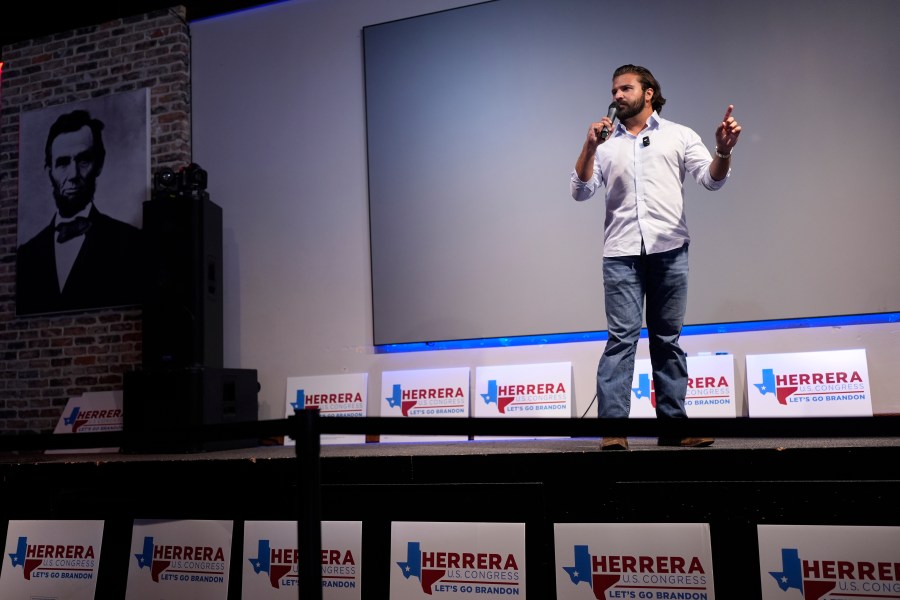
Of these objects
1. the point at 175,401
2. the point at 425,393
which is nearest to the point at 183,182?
the point at 175,401

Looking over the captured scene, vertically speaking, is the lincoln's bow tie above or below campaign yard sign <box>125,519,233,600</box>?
above

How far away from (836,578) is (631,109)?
1.94m

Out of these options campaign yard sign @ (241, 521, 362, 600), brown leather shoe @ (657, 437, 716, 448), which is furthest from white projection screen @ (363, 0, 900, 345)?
campaign yard sign @ (241, 521, 362, 600)

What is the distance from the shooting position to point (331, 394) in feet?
16.6

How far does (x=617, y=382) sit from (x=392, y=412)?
2.24 m

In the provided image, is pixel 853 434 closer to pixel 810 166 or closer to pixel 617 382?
pixel 617 382

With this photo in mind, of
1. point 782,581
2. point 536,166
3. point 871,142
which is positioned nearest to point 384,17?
point 536,166

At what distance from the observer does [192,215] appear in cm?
488

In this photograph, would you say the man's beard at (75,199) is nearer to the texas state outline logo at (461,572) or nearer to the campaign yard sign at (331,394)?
the campaign yard sign at (331,394)

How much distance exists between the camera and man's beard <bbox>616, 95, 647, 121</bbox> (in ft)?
10.4

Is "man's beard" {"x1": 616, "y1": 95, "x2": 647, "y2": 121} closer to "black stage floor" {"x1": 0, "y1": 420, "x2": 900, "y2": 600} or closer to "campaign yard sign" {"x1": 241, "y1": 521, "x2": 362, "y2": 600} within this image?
"black stage floor" {"x1": 0, "y1": 420, "x2": 900, "y2": 600}

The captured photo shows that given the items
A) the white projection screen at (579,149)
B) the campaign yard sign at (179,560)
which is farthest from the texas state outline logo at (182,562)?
the white projection screen at (579,149)

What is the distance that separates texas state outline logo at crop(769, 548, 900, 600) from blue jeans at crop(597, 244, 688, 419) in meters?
0.68

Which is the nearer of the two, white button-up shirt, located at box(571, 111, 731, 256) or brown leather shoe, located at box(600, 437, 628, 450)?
brown leather shoe, located at box(600, 437, 628, 450)
